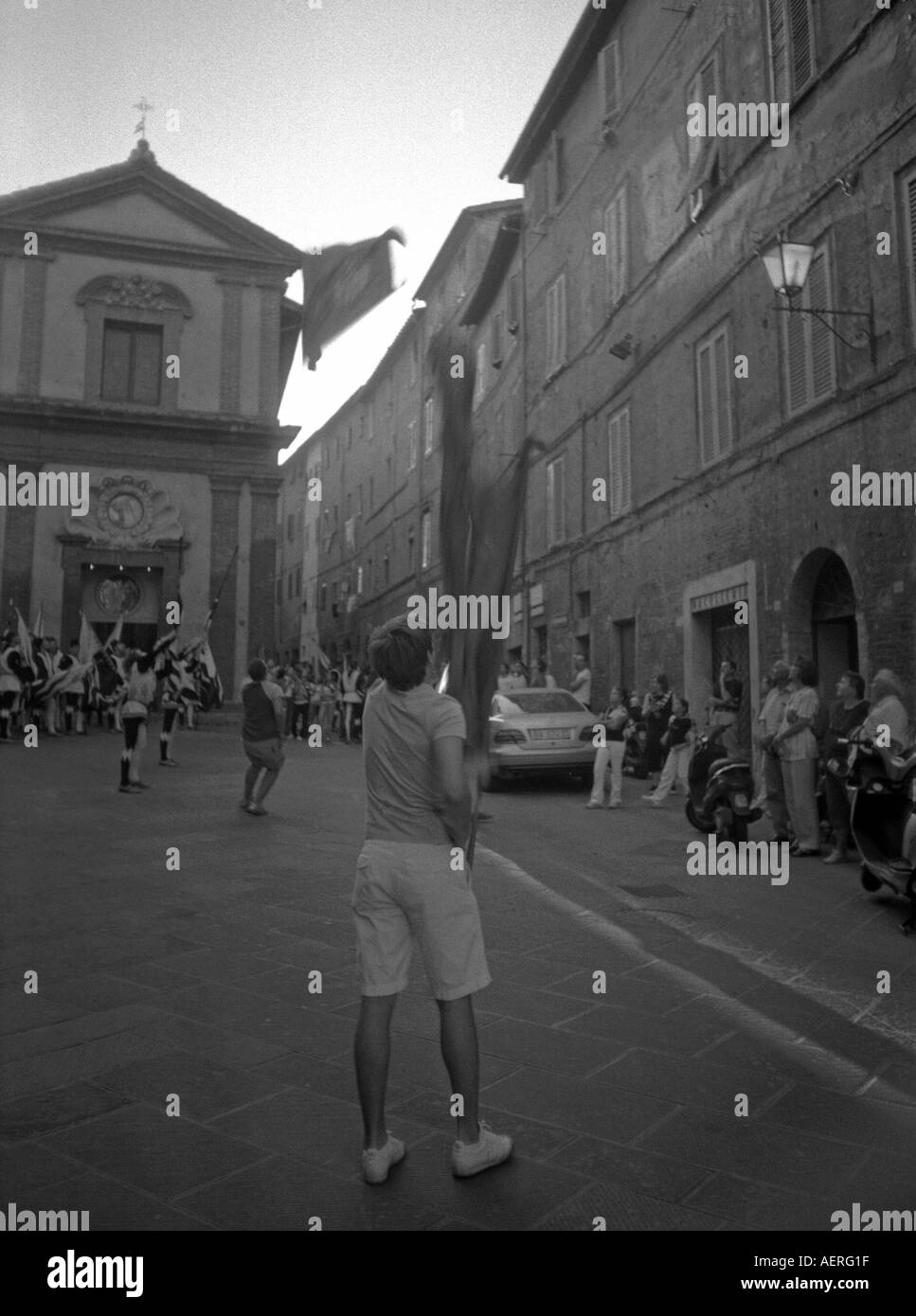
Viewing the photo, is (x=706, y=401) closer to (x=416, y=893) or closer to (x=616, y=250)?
(x=616, y=250)

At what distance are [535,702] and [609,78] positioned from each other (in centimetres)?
1214

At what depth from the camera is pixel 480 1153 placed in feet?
9.71

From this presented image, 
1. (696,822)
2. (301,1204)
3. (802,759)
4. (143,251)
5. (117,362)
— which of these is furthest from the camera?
(117,362)

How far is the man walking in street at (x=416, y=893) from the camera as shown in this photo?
9.84 feet

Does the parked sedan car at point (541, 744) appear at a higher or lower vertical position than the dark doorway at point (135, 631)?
lower

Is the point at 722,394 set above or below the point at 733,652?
above

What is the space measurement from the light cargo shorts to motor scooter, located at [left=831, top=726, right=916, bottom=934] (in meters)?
4.22

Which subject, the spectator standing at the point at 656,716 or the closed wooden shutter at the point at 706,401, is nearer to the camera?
the spectator standing at the point at 656,716

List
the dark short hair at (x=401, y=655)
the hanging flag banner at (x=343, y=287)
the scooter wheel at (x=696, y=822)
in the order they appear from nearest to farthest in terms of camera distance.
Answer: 1. the dark short hair at (x=401, y=655)
2. the scooter wheel at (x=696, y=822)
3. the hanging flag banner at (x=343, y=287)

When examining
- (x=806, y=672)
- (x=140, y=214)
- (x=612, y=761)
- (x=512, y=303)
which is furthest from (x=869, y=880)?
(x=140, y=214)

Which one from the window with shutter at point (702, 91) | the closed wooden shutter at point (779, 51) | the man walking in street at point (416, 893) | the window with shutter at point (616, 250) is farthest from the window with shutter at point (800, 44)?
the man walking in street at point (416, 893)

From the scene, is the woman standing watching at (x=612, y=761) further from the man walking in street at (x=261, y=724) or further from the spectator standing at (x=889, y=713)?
the spectator standing at (x=889, y=713)

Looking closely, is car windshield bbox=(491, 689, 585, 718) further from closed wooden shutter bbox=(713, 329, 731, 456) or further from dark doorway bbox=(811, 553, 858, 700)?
closed wooden shutter bbox=(713, 329, 731, 456)

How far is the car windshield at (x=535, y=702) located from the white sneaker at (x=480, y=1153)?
36.9ft
